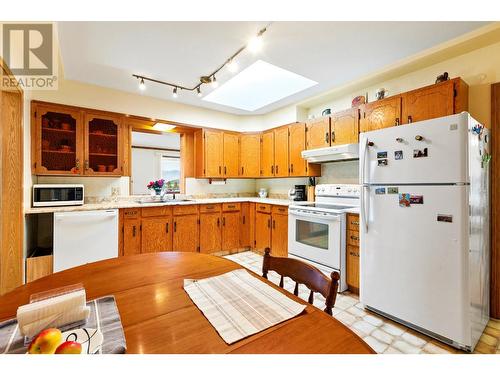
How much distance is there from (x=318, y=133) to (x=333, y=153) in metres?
0.52

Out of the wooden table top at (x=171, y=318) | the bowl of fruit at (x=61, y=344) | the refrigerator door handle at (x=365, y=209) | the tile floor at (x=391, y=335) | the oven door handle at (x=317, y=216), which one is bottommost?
the tile floor at (x=391, y=335)

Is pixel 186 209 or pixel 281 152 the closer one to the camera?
pixel 186 209

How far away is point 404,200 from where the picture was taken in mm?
1896

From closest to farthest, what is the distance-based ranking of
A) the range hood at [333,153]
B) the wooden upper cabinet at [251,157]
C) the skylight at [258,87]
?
the range hood at [333,153], the skylight at [258,87], the wooden upper cabinet at [251,157]

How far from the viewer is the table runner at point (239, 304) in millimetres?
717

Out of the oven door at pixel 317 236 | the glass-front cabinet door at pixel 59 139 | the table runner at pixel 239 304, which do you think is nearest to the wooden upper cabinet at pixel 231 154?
the oven door at pixel 317 236

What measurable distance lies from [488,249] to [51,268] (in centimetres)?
428

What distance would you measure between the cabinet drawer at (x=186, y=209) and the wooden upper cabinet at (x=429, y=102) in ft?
9.34

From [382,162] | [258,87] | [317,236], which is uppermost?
[258,87]

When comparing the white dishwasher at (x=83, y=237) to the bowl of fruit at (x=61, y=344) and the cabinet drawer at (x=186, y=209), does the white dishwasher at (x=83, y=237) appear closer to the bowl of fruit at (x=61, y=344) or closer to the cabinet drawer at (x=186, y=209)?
the cabinet drawer at (x=186, y=209)

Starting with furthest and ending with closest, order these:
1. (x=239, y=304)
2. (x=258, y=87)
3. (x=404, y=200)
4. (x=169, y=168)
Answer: (x=169, y=168) < (x=258, y=87) < (x=404, y=200) < (x=239, y=304)

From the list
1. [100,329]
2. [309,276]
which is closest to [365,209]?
[309,276]
